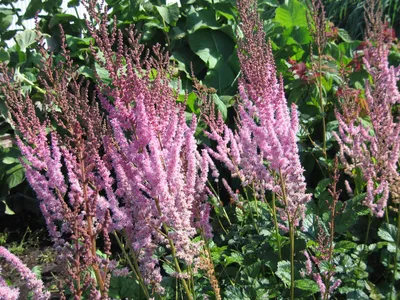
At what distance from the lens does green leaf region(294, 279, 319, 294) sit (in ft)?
7.40

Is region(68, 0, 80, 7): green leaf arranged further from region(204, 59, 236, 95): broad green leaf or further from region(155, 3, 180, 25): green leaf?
region(204, 59, 236, 95): broad green leaf

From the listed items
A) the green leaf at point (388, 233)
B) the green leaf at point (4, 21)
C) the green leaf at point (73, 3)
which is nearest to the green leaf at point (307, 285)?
the green leaf at point (388, 233)

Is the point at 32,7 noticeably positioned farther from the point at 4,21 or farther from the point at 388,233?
the point at 388,233

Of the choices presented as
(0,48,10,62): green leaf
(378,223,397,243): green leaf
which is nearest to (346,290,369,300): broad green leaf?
(378,223,397,243): green leaf

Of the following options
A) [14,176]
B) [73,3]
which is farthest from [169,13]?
[14,176]

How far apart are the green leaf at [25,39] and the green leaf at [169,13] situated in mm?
1192

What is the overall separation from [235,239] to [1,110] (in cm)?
256

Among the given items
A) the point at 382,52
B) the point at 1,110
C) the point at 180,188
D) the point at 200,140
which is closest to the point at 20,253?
the point at 1,110

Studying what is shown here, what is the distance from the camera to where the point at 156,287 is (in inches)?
80.2

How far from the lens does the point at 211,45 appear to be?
4766 millimetres

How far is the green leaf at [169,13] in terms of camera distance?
4.62m

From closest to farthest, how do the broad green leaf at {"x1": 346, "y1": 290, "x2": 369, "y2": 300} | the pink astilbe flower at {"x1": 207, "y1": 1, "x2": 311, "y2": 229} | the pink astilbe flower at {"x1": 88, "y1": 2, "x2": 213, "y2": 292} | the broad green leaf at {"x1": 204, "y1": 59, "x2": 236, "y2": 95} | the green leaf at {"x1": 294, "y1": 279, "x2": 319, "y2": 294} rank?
the pink astilbe flower at {"x1": 88, "y1": 2, "x2": 213, "y2": 292} → the pink astilbe flower at {"x1": 207, "y1": 1, "x2": 311, "y2": 229} → the green leaf at {"x1": 294, "y1": 279, "x2": 319, "y2": 294} → the broad green leaf at {"x1": 346, "y1": 290, "x2": 369, "y2": 300} → the broad green leaf at {"x1": 204, "y1": 59, "x2": 236, "y2": 95}

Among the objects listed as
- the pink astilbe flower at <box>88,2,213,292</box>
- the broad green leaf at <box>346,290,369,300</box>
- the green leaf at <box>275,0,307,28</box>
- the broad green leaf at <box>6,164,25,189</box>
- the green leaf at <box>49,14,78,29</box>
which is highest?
the green leaf at <box>49,14,78,29</box>

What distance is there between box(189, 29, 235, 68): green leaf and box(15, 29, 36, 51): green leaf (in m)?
1.48
